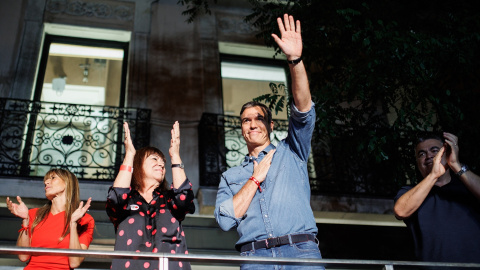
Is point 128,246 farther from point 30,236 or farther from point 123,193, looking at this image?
point 30,236

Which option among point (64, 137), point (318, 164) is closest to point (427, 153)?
point (318, 164)

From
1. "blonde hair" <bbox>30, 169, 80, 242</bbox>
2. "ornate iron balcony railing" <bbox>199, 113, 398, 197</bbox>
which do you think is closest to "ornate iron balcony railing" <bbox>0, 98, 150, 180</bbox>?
"ornate iron balcony railing" <bbox>199, 113, 398, 197</bbox>

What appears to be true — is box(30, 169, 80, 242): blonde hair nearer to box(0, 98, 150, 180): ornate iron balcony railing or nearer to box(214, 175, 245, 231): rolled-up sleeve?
box(214, 175, 245, 231): rolled-up sleeve

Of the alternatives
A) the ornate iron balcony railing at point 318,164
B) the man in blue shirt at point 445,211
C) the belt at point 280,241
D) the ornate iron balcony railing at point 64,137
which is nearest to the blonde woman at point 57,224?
the belt at point 280,241

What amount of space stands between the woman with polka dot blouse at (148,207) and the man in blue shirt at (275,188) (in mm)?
391

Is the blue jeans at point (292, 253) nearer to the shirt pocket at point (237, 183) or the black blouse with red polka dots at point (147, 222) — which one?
Answer: the shirt pocket at point (237, 183)

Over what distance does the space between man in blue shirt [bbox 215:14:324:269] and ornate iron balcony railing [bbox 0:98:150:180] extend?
14.6 feet

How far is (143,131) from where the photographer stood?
7191 millimetres

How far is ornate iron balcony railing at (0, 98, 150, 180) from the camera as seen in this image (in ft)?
21.9

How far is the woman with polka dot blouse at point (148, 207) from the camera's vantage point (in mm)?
2732

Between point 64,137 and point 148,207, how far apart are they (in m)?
4.57

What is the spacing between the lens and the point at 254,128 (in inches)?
108

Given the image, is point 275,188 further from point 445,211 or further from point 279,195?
point 445,211

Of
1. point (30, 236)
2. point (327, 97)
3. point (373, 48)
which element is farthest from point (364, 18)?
point (30, 236)
